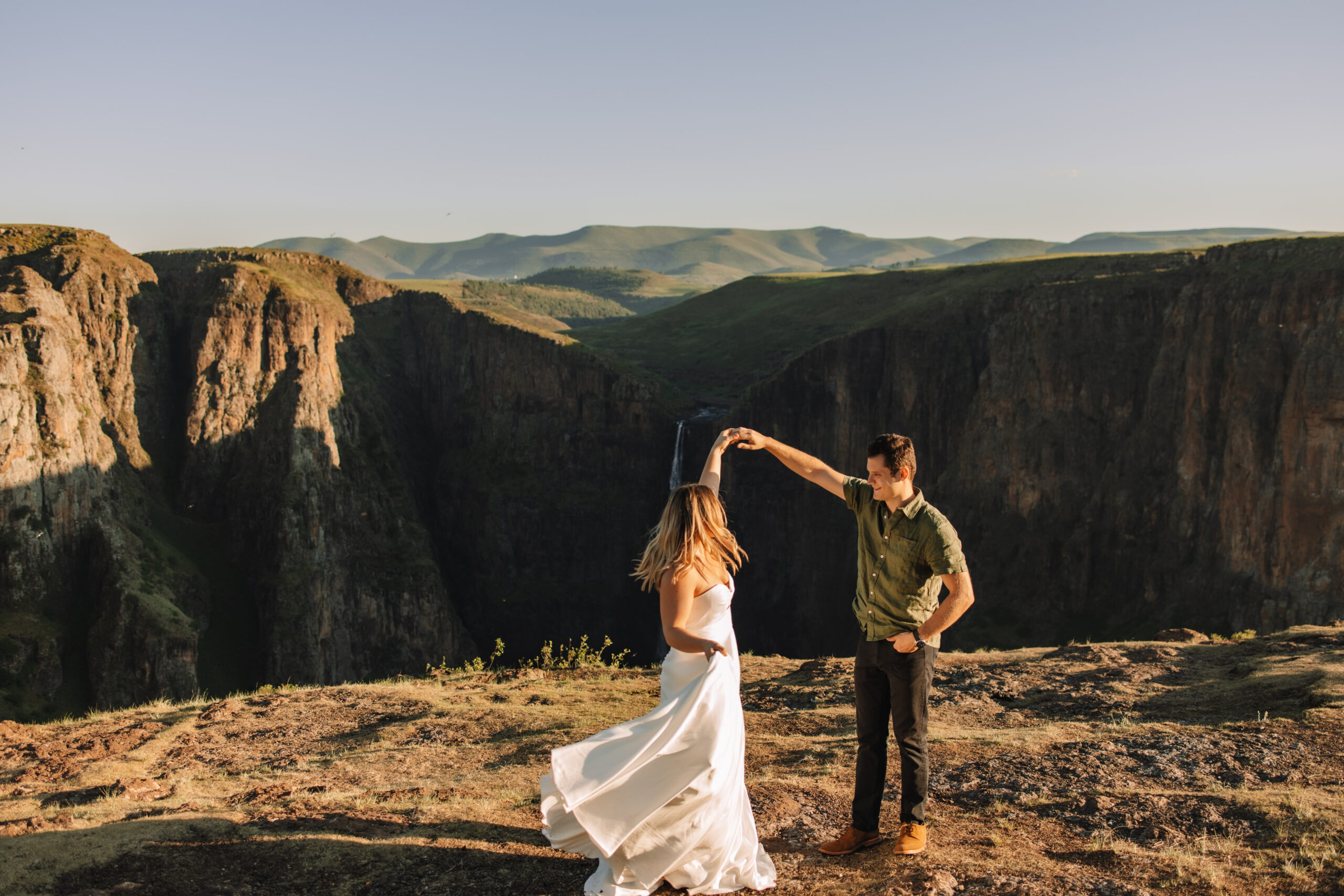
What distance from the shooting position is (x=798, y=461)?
7.77 meters

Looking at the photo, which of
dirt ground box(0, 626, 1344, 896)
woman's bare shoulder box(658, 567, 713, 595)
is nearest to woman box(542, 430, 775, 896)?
woman's bare shoulder box(658, 567, 713, 595)

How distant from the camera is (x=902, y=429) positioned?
56.8 meters

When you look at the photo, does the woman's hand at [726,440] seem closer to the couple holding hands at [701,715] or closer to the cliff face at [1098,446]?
the couple holding hands at [701,715]

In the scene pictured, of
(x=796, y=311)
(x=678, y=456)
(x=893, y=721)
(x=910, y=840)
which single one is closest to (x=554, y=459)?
(x=678, y=456)

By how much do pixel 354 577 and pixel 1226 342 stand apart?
4955 centimetres

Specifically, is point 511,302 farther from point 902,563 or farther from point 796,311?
point 902,563

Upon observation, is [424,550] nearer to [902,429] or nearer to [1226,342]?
[902,429]

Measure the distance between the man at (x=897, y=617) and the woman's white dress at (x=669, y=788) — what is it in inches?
47.1

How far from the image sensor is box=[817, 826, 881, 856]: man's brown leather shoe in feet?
24.0

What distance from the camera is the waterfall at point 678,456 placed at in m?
63.2

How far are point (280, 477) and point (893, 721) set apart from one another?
54.8m

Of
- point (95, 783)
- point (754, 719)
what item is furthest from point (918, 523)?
point (95, 783)

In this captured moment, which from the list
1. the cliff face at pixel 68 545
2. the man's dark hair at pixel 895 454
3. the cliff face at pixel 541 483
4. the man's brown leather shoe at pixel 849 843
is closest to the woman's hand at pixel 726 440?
the man's dark hair at pixel 895 454

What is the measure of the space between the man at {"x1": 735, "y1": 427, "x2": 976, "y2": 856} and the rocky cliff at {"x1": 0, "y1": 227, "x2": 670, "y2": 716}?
44.0 meters
